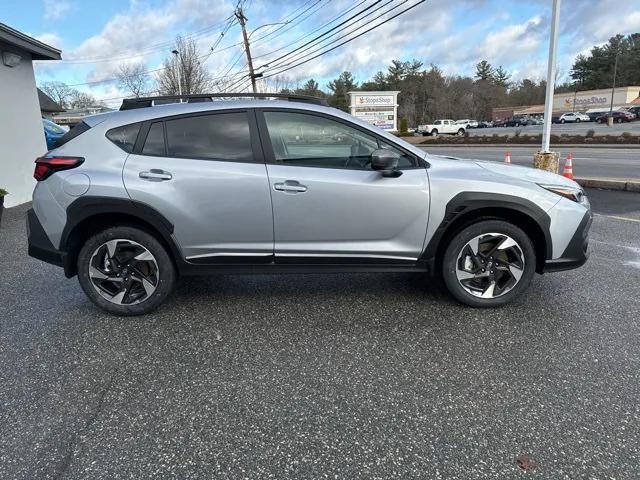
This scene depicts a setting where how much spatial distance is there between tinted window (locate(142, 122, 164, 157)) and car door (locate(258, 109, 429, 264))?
2.59 feet

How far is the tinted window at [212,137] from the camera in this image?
3664mm

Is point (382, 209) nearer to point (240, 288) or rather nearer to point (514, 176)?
point (514, 176)

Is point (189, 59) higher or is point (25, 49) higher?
point (189, 59)

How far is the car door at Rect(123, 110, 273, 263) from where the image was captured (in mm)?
Result: 3578

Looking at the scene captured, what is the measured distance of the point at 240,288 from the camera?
4.52 metres

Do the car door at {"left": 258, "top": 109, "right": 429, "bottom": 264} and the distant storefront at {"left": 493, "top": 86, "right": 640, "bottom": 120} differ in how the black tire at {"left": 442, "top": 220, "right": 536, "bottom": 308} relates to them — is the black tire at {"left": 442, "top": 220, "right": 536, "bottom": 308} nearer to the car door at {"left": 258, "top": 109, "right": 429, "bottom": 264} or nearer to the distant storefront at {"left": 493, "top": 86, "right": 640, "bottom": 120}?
the car door at {"left": 258, "top": 109, "right": 429, "bottom": 264}

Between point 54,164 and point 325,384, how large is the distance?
2673 mm

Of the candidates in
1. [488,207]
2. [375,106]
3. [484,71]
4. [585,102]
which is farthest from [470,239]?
[484,71]

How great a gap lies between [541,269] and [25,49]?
10468 mm

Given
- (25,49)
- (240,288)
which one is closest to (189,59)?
(25,49)

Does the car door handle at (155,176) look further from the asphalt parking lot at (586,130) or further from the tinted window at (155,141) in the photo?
the asphalt parking lot at (586,130)

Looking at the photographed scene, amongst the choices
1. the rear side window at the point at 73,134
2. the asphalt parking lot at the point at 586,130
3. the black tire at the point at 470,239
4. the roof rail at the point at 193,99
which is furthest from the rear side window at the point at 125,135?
the asphalt parking lot at the point at 586,130

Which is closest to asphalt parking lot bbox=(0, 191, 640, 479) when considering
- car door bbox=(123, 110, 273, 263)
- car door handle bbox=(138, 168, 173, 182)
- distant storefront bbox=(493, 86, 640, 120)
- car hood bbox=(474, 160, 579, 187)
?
car door bbox=(123, 110, 273, 263)

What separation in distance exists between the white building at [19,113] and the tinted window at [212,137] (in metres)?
7.14
